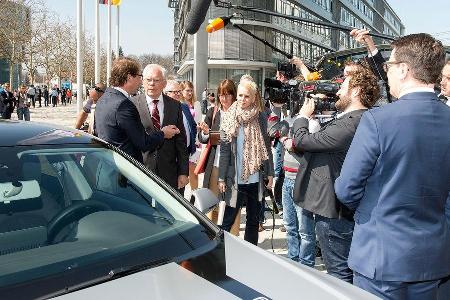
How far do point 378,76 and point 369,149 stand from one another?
53.9 inches

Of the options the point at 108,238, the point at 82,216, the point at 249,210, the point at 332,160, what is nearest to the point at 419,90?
the point at 332,160

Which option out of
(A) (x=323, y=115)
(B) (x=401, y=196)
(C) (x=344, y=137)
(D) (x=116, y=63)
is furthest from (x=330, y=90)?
(D) (x=116, y=63)

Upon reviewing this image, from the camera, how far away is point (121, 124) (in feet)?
12.0

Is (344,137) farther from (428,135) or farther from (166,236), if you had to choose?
(166,236)

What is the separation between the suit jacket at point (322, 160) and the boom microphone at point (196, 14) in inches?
40.3

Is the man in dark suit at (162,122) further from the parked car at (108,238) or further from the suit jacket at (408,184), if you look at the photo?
the suit jacket at (408,184)

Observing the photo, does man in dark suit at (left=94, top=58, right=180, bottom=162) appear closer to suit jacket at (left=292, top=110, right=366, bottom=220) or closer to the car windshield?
the car windshield

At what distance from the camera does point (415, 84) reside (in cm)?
218

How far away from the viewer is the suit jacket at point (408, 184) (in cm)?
207

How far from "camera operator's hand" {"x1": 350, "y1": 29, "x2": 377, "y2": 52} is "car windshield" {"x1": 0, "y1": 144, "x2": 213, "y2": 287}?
1.72 m

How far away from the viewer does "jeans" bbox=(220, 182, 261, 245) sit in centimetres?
442

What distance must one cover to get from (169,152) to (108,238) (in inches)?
92.6

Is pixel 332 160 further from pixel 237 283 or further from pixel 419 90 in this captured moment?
pixel 237 283

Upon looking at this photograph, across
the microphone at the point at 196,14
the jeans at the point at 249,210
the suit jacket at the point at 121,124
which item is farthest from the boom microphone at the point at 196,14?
the jeans at the point at 249,210
